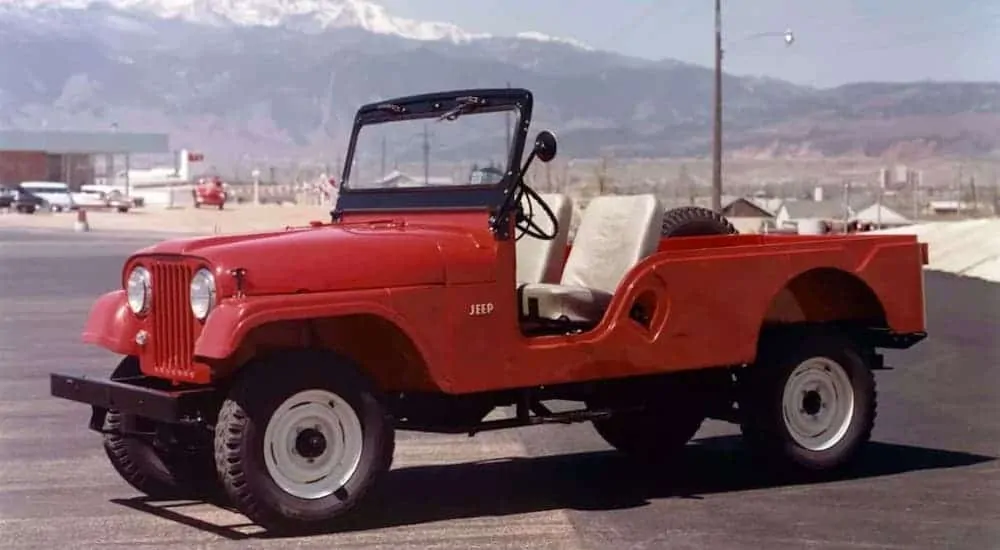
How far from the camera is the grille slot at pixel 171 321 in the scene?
826 centimetres

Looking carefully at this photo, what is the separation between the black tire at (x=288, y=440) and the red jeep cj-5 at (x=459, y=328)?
0.04 feet

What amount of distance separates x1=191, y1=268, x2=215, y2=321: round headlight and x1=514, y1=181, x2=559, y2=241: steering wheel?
5.71 ft

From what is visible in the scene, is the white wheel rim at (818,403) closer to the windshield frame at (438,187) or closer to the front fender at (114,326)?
the windshield frame at (438,187)

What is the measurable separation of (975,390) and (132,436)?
300 inches

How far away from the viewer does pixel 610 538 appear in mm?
8070

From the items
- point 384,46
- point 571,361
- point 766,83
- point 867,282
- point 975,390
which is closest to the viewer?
point 571,361

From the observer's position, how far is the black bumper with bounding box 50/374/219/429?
8.01 m

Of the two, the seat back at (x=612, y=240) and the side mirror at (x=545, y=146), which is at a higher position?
the side mirror at (x=545, y=146)

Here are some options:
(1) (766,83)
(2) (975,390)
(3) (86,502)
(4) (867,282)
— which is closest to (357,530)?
(3) (86,502)

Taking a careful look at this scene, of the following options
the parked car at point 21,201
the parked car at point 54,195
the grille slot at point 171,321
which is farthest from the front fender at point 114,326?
the parked car at point 54,195

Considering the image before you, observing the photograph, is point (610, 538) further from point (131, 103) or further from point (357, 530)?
point (131, 103)

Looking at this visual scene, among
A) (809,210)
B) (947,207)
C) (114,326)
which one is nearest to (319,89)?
(947,207)

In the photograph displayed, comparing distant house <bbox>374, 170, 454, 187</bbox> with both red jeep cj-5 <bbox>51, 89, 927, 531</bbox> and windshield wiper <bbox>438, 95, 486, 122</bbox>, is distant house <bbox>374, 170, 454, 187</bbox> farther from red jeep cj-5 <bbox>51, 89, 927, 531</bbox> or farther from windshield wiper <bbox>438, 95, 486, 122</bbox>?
windshield wiper <bbox>438, 95, 486, 122</bbox>

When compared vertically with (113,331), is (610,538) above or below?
below
